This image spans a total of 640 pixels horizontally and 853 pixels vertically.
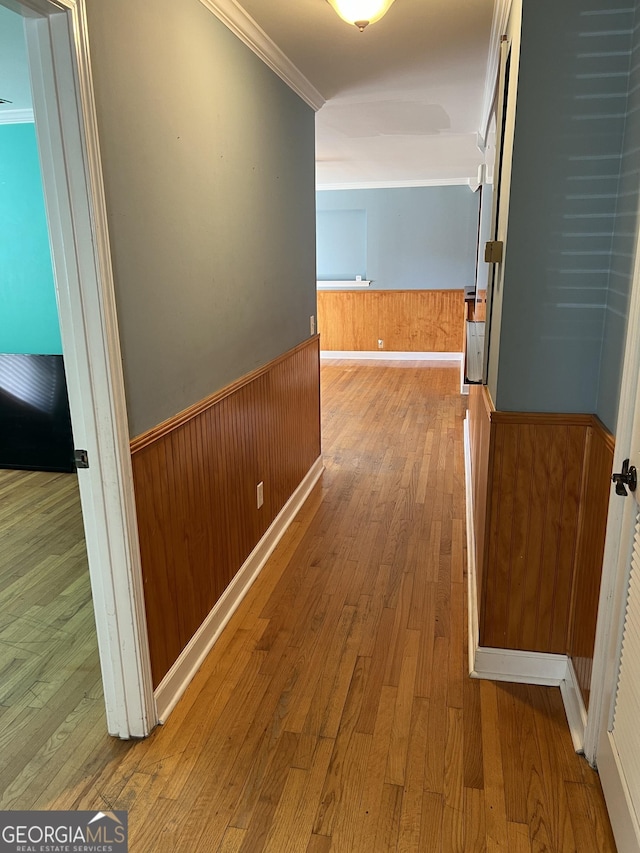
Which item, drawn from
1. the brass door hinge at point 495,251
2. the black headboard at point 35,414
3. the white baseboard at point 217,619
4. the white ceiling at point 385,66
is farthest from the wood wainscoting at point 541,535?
the black headboard at point 35,414

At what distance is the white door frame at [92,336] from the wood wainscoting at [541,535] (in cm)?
115

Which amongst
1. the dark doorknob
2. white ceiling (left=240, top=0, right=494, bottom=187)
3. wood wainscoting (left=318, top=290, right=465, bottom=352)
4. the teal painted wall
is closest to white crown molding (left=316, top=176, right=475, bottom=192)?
wood wainscoting (left=318, top=290, right=465, bottom=352)

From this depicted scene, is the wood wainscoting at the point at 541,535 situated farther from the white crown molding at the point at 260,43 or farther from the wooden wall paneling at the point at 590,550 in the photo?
the white crown molding at the point at 260,43

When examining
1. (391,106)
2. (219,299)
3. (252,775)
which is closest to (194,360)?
(219,299)

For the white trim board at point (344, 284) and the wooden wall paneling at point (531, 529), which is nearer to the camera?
the wooden wall paneling at point (531, 529)

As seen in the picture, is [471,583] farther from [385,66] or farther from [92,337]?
[385,66]

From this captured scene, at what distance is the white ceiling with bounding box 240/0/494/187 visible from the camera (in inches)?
92.4

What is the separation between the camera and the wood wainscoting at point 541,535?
1876mm

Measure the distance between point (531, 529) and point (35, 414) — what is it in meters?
3.43

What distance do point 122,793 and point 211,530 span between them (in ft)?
2.96

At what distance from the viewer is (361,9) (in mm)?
1930

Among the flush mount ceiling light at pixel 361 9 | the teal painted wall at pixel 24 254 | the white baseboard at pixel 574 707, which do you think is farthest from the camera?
the teal painted wall at pixel 24 254

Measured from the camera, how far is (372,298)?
8.35 metres

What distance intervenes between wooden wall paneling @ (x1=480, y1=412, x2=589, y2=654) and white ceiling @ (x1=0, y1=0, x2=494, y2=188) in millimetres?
1672
